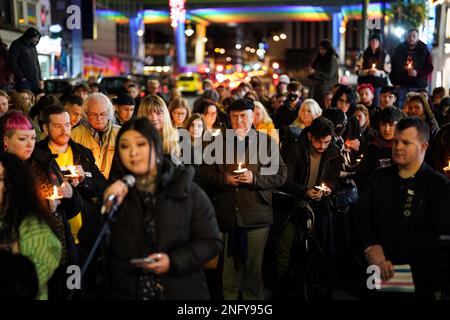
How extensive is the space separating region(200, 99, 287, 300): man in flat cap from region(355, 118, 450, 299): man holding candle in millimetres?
1553

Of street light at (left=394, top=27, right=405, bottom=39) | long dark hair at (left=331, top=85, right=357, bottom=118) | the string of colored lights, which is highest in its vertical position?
the string of colored lights

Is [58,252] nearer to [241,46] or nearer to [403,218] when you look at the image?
[403,218]

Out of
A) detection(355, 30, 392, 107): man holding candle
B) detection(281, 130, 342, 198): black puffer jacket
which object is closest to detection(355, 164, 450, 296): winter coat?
detection(281, 130, 342, 198): black puffer jacket

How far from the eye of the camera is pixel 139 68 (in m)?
64.6

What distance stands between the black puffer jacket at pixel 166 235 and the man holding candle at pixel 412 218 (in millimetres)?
1474

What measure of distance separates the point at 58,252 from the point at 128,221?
21.8 inches

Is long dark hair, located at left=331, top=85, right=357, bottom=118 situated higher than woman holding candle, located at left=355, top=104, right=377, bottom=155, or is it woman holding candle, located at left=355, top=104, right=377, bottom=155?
long dark hair, located at left=331, top=85, right=357, bottom=118

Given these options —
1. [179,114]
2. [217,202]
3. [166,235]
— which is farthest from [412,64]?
[166,235]

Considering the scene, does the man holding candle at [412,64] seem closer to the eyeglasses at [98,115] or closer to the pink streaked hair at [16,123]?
the eyeglasses at [98,115]

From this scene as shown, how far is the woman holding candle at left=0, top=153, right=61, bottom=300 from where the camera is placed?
3.77 m

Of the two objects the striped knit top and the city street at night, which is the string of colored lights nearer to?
the city street at night

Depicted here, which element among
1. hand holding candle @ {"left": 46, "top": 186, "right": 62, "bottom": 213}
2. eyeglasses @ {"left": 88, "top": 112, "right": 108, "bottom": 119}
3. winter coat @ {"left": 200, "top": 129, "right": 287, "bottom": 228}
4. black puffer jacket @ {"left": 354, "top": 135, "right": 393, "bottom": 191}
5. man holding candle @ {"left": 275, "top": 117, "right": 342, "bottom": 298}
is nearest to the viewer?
hand holding candle @ {"left": 46, "top": 186, "right": 62, "bottom": 213}

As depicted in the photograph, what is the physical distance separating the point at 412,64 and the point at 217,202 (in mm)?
8385
